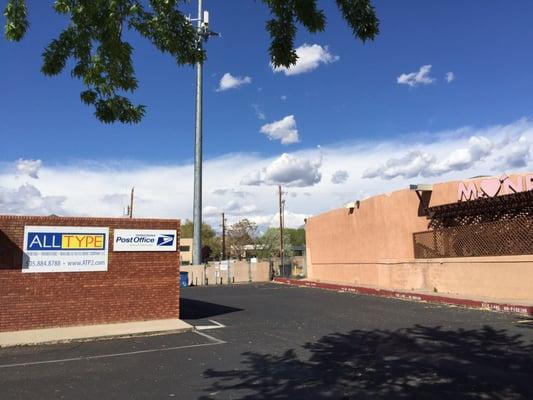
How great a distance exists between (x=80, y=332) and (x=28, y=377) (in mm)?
4430

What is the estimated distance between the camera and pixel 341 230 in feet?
101

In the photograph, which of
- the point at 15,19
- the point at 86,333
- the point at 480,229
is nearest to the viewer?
the point at 15,19

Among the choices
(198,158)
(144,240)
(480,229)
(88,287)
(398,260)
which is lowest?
(88,287)

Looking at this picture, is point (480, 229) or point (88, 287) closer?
point (88, 287)

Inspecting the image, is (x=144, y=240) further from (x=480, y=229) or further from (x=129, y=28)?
(x=480, y=229)

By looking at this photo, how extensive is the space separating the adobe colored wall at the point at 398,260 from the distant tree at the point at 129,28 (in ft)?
43.3

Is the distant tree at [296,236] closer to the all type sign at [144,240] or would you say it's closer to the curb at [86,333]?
the all type sign at [144,240]

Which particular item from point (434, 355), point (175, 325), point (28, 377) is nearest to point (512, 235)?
point (434, 355)

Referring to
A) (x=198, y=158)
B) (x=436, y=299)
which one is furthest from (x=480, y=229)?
(x=198, y=158)

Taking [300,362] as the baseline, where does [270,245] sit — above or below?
above

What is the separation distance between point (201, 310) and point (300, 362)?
32.3 feet

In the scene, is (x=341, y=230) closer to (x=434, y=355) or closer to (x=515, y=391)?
(x=434, y=355)

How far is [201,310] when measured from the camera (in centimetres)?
1834

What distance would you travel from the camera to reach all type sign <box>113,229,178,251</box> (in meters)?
14.5
